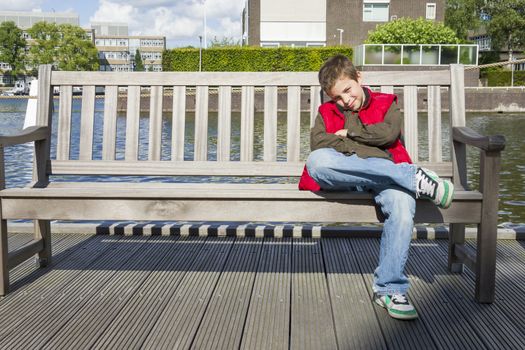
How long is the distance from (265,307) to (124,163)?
1.20 meters

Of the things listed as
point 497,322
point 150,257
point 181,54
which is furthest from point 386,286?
point 181,54

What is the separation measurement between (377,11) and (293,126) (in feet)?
142

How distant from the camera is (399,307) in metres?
2.67

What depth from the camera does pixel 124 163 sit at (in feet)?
11.3

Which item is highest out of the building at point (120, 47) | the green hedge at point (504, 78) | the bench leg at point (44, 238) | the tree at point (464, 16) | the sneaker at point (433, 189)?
the building at point (120, 47)

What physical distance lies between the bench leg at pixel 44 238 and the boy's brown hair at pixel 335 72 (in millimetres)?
1753

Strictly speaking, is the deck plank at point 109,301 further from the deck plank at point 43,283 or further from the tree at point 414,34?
the tree at point 414,34

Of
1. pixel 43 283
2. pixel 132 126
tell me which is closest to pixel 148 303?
pixel 43 283

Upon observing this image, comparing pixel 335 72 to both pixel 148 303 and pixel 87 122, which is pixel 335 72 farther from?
pixel 87 122

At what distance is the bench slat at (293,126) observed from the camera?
3.51 metres

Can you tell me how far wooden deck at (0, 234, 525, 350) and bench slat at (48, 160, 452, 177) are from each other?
1.73 feet

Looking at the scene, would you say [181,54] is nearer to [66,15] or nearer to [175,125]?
[175,125]

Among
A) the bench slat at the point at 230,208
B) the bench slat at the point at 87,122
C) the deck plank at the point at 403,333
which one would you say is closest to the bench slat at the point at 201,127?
the bench slat at the point at 87,122

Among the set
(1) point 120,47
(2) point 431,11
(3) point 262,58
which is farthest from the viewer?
(1) point 120,47
